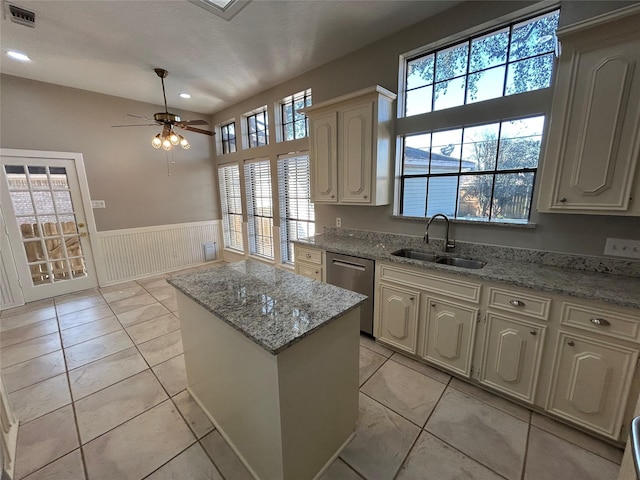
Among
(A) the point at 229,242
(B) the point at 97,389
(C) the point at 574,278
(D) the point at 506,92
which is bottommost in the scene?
(B) the point at 97,389

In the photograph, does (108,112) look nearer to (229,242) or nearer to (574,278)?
(229,242)

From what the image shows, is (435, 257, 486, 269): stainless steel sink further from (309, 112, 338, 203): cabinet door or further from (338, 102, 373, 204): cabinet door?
(309, 112, 338, 203): cabinet door

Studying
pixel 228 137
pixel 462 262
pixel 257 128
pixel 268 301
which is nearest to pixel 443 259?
pixel 462 262

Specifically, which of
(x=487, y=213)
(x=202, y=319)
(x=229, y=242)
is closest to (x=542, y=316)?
(x=487, y=213)

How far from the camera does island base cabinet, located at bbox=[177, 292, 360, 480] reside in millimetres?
1160

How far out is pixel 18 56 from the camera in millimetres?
2801

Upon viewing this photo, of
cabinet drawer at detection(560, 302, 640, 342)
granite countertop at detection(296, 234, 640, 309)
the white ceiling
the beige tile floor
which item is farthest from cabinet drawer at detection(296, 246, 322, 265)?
the white ceiling

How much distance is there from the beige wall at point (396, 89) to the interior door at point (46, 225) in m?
3.35

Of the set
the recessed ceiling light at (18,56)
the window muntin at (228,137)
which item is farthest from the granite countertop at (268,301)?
the window muntin at (228,137)

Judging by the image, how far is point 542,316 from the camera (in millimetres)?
1631

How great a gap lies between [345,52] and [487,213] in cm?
231

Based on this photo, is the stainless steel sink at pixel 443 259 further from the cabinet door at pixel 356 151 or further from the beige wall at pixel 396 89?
the cabinet door at pixel 356 151

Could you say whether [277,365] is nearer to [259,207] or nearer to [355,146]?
[355,146]

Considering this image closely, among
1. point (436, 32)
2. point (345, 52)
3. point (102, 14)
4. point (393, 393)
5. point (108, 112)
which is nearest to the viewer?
point (393, 393)
